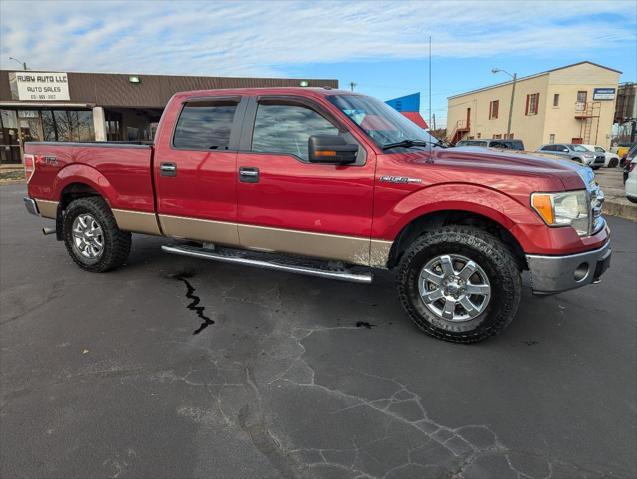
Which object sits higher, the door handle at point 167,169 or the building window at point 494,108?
the building window at point 494,108

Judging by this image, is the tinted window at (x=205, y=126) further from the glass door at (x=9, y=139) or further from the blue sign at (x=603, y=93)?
the blue sign at (x=603, y=93)

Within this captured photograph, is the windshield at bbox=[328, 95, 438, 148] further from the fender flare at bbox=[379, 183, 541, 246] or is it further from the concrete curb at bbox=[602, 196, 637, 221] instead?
the concrete curb at bbox=[602, 196, 637, 221]

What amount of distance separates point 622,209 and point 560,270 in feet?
25.6

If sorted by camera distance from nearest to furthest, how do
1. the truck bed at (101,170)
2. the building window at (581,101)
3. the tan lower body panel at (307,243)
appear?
the tan lower body panel at (307,243) < the truck bed at (101,170) < the building window at (581,101)

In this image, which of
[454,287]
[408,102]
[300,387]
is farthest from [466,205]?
[408,102]

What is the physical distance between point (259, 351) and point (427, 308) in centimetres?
138

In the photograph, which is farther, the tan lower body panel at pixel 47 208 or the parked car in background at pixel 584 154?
the parked car in background at pixel 584 154

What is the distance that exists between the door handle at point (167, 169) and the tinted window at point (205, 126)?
0.22 metres

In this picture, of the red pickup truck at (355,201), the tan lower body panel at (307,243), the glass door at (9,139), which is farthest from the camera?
the glass door at (9,139)

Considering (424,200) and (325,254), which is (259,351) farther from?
(424,200)

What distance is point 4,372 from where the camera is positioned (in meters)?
3.25

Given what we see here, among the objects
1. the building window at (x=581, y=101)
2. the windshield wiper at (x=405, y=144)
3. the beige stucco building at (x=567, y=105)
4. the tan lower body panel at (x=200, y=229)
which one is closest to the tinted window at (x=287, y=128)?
the windshield wiper at (x=405, y=144)

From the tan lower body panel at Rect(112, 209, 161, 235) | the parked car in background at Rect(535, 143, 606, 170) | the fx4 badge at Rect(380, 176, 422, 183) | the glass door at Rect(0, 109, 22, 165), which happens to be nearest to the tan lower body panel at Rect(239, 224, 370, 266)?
the fx4 badge at Rect(380, 176, 422, 183)

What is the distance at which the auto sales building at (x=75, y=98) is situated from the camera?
76.1 ft
